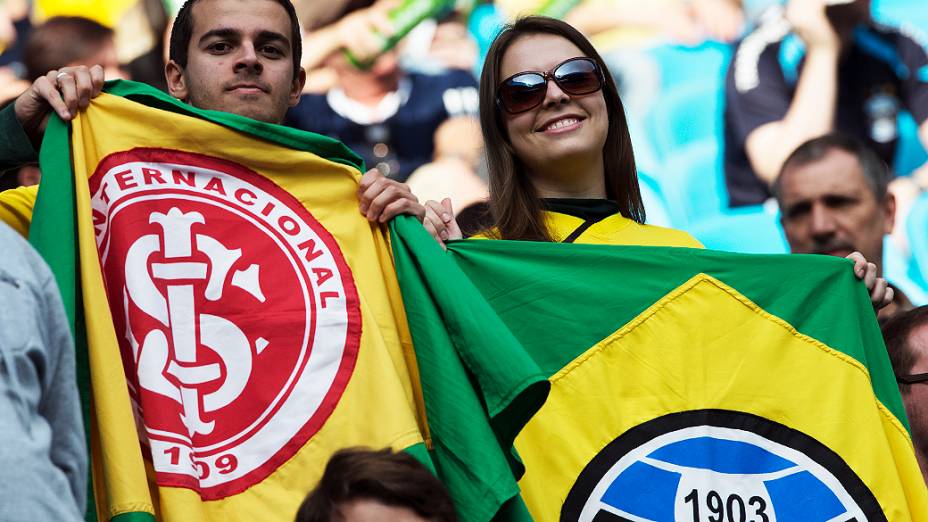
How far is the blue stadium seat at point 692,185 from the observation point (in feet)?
20.8

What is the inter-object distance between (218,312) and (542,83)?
3.89 ft

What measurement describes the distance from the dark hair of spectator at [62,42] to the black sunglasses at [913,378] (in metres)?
3.45

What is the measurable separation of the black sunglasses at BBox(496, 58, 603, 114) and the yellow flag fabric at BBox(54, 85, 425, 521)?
67cm

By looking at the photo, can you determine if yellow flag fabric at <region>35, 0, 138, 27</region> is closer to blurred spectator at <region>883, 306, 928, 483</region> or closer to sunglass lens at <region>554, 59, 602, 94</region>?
sunglass lens at <region>554, 59, 602, 94</region>

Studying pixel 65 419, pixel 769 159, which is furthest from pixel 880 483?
pixel 769 159

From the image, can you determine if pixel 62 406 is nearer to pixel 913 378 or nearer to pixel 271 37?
pixel 271 37

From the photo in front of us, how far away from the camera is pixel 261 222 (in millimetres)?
3316

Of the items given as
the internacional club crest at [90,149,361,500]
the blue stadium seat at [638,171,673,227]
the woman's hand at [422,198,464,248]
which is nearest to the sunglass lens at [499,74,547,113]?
the woman's hand at [422,198,464,248]

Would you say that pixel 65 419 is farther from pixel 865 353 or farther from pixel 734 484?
pixel 865 353

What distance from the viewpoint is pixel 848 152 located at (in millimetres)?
5332

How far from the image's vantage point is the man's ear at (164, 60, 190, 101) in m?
3.80

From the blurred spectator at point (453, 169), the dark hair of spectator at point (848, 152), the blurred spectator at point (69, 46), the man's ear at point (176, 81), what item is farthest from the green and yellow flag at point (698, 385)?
the blurred spectator at point (69, 46)

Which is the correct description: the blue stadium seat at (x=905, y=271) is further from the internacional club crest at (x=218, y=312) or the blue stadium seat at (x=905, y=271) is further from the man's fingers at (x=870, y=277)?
the internacional club crest at (x=218, y=312)

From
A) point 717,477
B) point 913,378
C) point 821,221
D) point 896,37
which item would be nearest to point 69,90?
point 717,477
